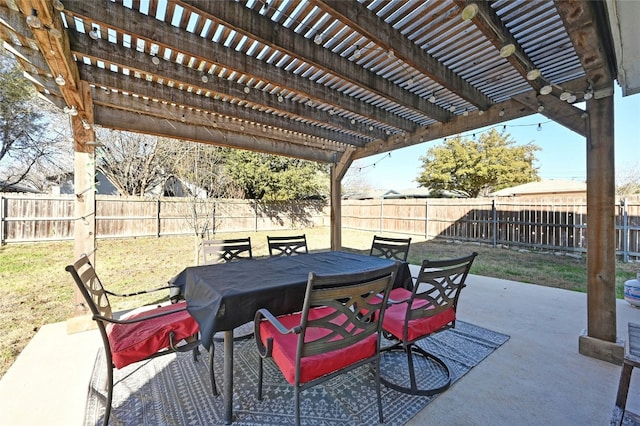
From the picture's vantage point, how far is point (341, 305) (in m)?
1.44

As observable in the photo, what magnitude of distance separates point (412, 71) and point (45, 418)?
3.59 m

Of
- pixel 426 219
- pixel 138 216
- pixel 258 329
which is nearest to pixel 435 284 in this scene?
pixel 258 329

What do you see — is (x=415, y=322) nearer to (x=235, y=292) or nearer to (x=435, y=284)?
(x=435, y=284)

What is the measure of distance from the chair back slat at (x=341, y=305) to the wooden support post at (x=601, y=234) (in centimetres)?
201

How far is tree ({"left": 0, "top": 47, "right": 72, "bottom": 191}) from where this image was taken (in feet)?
24.3

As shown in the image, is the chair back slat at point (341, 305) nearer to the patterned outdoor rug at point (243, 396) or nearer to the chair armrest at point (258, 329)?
the chair armrest at point (258, 329)

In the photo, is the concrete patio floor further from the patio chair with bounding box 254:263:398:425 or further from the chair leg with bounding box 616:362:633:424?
the patio chair with bounding box 254:263:398:425

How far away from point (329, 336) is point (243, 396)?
87cm

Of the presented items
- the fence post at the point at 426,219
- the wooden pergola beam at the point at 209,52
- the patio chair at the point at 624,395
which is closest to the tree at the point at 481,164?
the fence post at the point at 426,219

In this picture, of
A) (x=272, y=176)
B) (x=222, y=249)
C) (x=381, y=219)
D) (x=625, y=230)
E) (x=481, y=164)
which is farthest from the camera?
(x=481, y=164)

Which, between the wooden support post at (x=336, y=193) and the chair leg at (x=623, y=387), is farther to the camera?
the wooden support post at (x=336, y=193)

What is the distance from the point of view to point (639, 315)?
315 cm

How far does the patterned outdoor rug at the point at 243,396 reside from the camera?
5.43 feet

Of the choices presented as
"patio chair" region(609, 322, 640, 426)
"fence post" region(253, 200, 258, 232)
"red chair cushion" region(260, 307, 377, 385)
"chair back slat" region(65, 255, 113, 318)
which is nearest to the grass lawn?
"chair back slat" region(65, 255, 113, 318)
